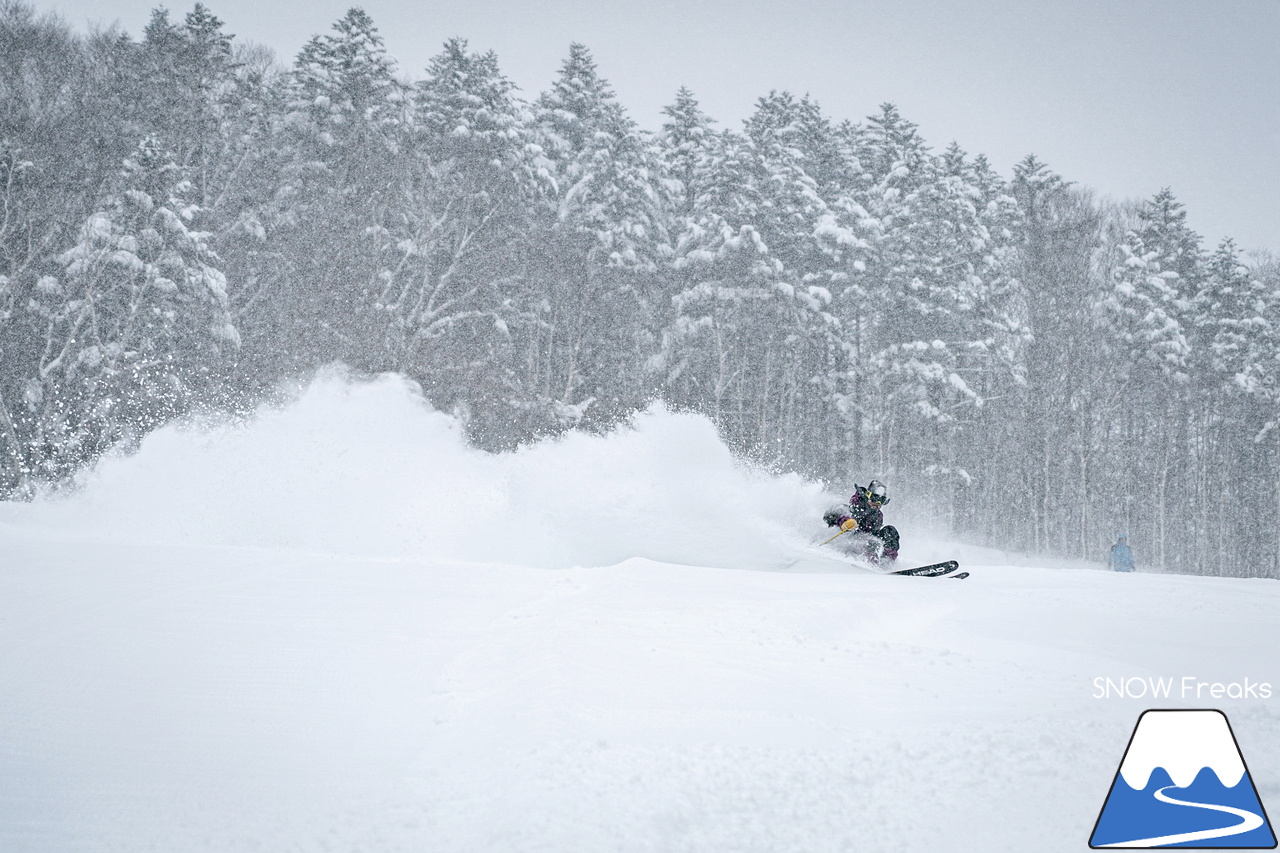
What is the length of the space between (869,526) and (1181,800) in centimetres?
979

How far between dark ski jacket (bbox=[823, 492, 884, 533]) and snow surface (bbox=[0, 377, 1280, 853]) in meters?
2.75

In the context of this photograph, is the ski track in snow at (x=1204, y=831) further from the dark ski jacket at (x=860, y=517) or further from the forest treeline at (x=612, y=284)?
the forest treeline at (x=612, y=284)

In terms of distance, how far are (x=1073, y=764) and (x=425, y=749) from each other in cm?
370

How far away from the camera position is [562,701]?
5586 millimetres

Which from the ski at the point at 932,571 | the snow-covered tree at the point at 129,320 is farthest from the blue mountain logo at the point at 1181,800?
the snow-covered tree at the point at 129,320

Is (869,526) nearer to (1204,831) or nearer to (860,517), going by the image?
(860,517)

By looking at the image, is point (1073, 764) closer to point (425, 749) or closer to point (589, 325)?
point (425, 749)

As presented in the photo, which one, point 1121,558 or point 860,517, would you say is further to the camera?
point 1121,558

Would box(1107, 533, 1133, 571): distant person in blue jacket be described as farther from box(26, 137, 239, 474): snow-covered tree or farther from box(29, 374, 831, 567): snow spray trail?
box(26, 137, 239, 474): snow-covered tree

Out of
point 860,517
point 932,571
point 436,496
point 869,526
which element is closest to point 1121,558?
point 932,571

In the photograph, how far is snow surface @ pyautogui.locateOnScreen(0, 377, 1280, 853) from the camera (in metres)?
4.15

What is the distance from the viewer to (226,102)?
80.1ft

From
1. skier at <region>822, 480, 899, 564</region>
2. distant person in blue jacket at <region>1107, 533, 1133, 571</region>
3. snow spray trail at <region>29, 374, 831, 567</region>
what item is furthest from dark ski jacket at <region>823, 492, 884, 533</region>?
distant person in blue jacket at <region>1107, 533, 1133, 571</region>

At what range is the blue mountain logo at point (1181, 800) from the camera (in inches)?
153
